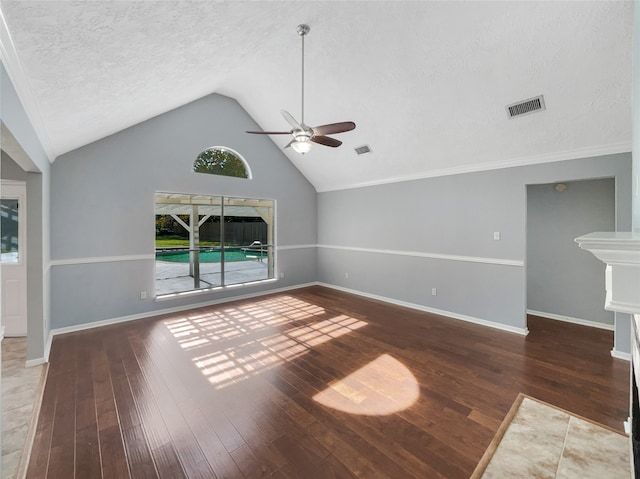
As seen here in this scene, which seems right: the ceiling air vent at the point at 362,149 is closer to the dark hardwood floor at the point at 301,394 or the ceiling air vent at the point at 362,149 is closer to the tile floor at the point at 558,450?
the dark hardwood floor at the point at 301,394

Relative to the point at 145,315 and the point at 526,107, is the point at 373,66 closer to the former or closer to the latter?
the point at 526,107

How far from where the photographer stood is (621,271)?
3.30 feet

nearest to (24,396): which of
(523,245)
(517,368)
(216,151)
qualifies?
(216,151)

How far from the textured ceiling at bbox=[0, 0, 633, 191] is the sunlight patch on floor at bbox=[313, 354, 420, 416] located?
3.16 metres

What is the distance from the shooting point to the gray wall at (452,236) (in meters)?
3.89

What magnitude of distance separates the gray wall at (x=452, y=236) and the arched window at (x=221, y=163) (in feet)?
7.48

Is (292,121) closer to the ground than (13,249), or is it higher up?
higher up

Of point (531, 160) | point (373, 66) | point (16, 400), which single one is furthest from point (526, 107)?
point (16, 400)

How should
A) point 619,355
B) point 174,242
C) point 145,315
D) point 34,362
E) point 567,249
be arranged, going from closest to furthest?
point 34,362
point 619,355
point 567,249
point 145,315
point 174,242

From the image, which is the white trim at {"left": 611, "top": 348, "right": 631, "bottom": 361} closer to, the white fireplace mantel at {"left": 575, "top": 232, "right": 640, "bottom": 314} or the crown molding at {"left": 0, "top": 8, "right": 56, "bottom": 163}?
the white fireplace mantel at {"left": 575, "top": 232, "right": 640, "bottom": 314}

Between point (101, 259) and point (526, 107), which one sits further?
point (101, 259)

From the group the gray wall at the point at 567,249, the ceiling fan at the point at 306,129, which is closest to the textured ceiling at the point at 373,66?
the ceiling fan at the point at 306,129

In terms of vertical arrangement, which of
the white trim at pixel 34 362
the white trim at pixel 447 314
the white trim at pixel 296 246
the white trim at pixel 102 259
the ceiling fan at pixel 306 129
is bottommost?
the white trim at pixel 34 362

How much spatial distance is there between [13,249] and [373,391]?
4.84 metres
